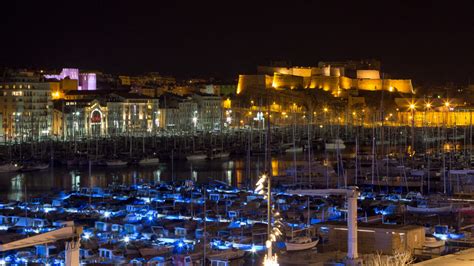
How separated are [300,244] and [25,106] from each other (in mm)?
29053

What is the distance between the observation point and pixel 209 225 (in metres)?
12.4

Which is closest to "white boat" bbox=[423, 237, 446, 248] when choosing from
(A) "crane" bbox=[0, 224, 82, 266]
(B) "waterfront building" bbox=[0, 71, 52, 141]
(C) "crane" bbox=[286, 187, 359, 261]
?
(C) "crane" bbox=[286, 187, 359, 261]

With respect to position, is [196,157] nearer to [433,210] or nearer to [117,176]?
[117,176]

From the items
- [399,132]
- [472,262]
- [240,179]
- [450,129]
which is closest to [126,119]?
[399,132]

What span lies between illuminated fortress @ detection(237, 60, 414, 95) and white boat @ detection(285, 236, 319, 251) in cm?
4303

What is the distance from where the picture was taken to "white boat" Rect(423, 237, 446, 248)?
10.5m

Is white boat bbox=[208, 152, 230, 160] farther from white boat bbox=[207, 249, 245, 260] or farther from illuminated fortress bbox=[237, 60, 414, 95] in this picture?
illuminated fortress bbox=[237, 60, 414, 95]

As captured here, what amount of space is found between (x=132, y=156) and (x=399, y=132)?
17326 mm

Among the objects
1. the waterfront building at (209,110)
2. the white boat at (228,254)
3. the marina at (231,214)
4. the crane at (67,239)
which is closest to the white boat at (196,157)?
the marina at (231,214)

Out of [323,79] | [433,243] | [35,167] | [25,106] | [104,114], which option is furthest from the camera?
[323,79]

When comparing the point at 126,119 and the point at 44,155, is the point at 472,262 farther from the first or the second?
the point at 126,119

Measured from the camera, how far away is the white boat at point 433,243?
414 inches

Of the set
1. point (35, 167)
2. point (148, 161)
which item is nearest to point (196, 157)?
point (148, 161)

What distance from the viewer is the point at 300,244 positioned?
10.9 metres
